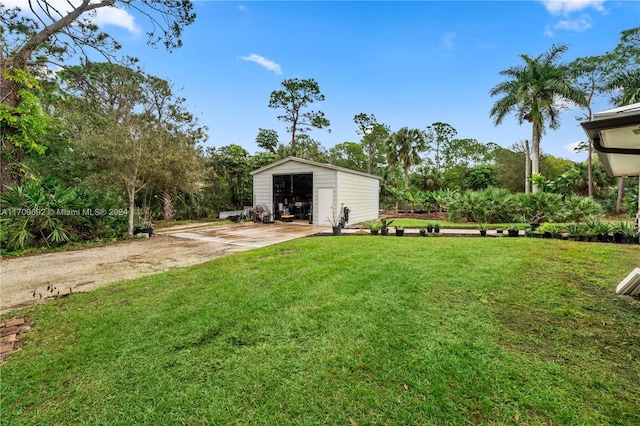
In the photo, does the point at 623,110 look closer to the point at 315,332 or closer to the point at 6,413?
the point at 315,332

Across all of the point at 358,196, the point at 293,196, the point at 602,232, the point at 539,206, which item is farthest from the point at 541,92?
the point at 293,196

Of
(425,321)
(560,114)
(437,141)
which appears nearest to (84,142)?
(425,321)

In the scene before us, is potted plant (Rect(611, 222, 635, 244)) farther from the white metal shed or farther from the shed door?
the shed door

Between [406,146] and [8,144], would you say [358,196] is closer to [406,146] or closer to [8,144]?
[406,146]

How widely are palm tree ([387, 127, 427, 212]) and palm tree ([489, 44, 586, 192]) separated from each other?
6897 mm

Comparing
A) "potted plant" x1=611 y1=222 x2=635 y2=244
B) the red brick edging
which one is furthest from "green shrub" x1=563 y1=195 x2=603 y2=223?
the red brick edging

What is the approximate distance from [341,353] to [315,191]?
1089cm

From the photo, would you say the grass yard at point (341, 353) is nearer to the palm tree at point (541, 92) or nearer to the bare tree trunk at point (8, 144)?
the bare tree trunk at point (8, 144)

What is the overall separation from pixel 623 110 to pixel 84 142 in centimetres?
1272

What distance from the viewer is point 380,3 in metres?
8.84

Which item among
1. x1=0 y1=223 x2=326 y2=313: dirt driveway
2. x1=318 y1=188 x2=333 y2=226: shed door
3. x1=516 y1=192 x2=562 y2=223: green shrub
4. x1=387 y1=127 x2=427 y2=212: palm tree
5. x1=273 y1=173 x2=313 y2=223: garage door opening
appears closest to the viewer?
x1=0 y1=223 x2=326 y2=313: dirt driveway

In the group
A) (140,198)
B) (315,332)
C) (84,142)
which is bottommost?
(315,332)

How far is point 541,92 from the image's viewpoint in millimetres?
17891

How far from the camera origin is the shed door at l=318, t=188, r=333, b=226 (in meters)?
12.5
